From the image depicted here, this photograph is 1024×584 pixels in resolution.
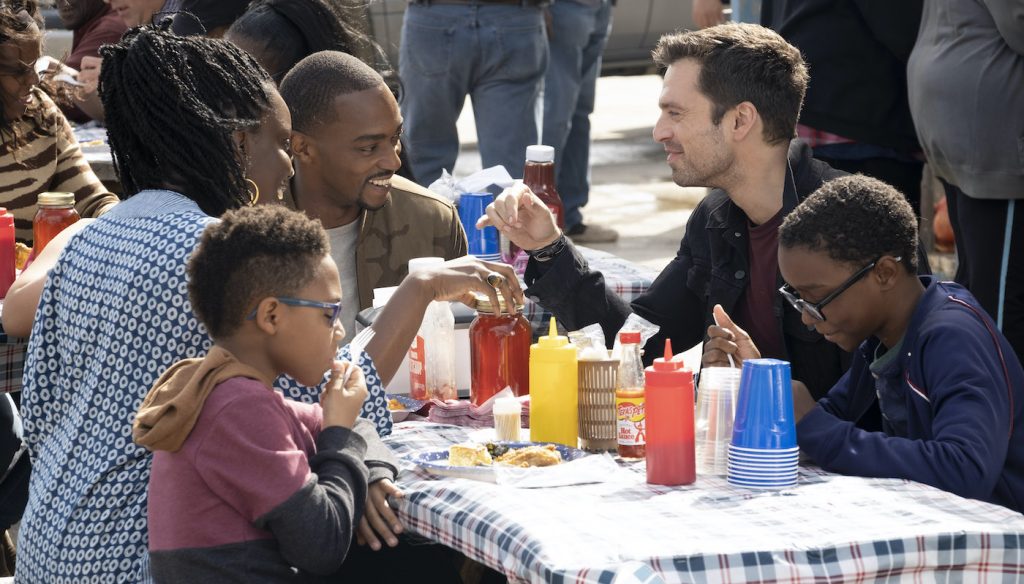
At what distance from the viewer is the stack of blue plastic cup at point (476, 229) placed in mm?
4191

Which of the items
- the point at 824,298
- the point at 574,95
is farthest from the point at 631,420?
the point at 574,95

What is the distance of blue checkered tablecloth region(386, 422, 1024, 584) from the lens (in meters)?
2.16

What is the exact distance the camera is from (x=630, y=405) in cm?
271

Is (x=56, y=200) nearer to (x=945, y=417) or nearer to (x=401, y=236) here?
(x=401, y=236)

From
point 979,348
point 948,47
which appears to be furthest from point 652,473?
point 948,47

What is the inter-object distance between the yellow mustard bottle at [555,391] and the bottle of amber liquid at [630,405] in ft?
0.32

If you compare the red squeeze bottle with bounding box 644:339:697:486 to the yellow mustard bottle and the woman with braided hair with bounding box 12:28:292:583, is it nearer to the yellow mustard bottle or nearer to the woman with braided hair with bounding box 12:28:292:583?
the yellow mustard bottle

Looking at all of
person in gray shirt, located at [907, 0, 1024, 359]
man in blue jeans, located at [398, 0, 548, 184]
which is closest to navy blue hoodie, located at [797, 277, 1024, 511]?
person in gray shirt, located at [907, 0, 1024, 359]

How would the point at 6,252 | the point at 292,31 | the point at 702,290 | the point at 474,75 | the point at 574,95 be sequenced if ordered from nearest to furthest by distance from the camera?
1. the point at 702,290
2. the point at 6,252
3. the point at 292,31
4. the point at 474,75
5. the point at 574,95

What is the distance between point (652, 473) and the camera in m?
2.56

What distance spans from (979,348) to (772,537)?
66cm

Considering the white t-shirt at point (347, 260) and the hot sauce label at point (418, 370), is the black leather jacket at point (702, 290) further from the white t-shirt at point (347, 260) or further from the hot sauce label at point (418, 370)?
the white t-shirt at point (347, 260)

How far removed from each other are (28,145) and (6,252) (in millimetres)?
764

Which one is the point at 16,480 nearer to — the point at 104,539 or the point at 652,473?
the point at 104,539
